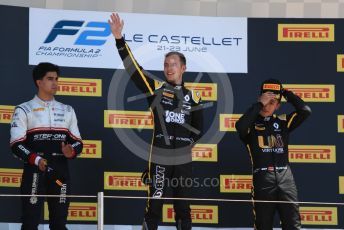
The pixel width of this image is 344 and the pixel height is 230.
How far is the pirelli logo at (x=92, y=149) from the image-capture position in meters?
6.38

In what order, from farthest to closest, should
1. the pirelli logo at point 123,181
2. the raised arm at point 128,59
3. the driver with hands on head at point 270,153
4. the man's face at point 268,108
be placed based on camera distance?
the pirelli logo at point 123,181 → the man's face at point 268,108 → the driver with hands on head at point 270,153 → the raised arm at point 128,59

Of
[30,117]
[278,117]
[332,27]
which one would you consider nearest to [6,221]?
[30,117]

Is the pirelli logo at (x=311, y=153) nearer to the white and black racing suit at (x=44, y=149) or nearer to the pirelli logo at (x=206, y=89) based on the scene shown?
the pirelli logo at (x=206, y=89)

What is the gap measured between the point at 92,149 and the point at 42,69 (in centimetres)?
86

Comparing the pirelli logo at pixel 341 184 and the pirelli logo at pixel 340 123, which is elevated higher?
the pirelli logo at pixel 340 123

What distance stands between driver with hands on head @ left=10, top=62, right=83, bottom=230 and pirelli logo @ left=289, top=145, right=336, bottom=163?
1.77m

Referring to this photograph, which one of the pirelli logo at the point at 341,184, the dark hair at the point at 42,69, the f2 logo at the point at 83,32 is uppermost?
the f2 logo at the point at 83,32

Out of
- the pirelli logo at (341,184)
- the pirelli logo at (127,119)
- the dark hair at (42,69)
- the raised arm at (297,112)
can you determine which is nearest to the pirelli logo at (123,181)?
the pirelli logo at (127,119)

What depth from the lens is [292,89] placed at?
649cm

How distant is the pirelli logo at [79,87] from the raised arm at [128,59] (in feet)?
2.83

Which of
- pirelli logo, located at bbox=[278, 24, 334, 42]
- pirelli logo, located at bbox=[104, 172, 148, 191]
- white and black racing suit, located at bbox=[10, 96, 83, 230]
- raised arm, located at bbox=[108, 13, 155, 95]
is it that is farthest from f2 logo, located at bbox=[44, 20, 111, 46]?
pirelli logo, located at bbox=[278, 24, 334, 42]

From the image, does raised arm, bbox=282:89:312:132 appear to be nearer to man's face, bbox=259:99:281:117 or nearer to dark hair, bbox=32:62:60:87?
man's face, bbox=259:99:281:117

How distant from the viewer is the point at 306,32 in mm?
6535

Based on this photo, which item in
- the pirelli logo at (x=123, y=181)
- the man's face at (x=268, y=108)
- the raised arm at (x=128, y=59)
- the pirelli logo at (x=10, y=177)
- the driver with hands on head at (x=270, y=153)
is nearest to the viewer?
the raised arm at (x=128, y=59)
